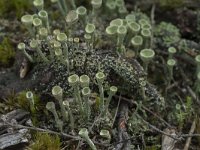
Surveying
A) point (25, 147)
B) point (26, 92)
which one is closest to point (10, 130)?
point (25, 147)

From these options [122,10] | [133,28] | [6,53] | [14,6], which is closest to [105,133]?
[133,28]

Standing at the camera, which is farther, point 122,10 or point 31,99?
point 122,10

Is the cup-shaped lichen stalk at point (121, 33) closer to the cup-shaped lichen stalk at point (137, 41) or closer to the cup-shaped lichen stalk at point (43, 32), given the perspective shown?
the cup-shaped lichen stalk at point (137, 41)

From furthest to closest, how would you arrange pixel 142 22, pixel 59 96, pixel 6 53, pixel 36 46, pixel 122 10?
pixel 122 10 → pixel 142 22 → pixel 6 53 → pixel 36 46 → pixel 59 96

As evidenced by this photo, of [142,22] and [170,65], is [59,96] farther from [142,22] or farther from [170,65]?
[142,22]

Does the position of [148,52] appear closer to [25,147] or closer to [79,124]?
[79,124]

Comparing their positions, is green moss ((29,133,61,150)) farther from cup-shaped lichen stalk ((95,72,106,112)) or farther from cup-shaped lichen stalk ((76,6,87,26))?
cup-shaped lichen stalk ((76,6,87,26))
